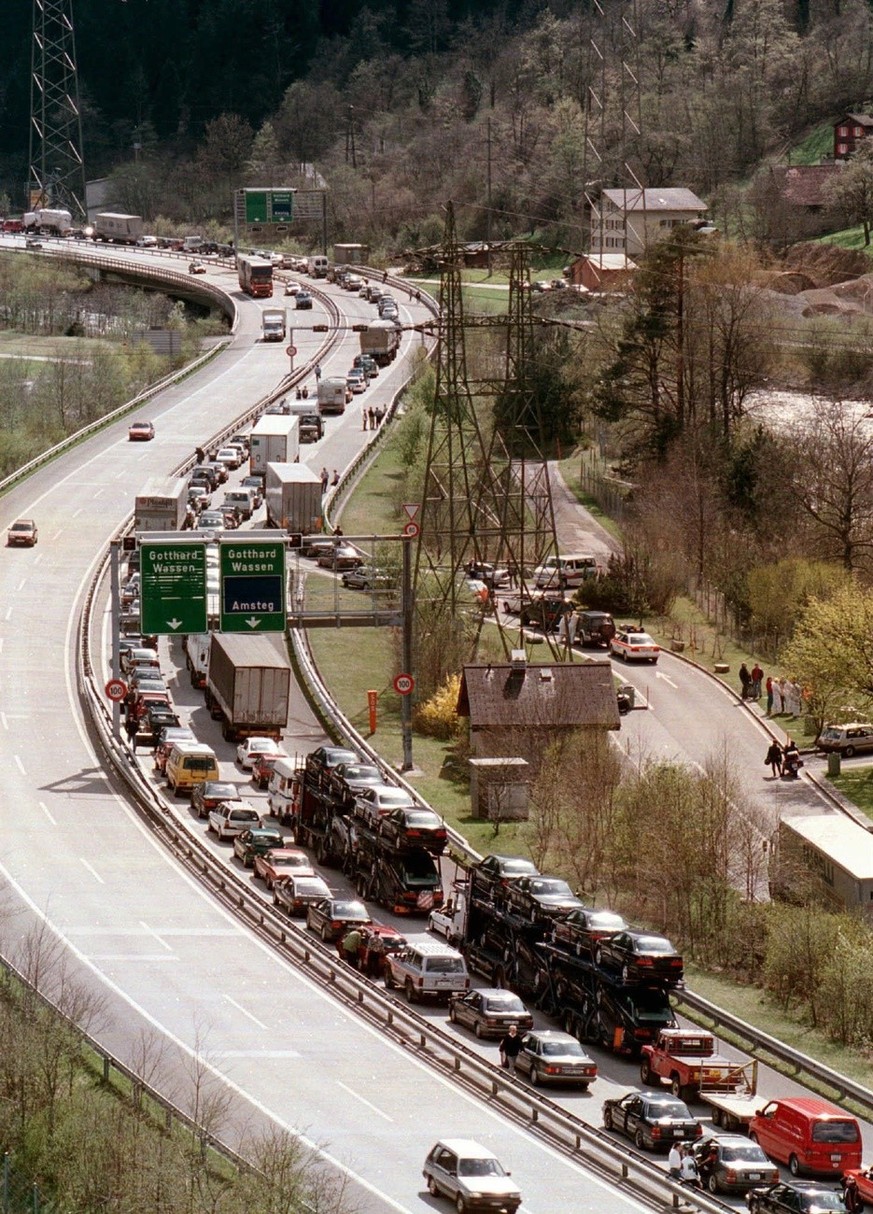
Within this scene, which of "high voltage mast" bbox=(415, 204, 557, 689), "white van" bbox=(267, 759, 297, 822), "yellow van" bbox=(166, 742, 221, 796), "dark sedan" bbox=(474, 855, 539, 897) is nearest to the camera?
"dark sedan" bbox=(474, 855, 539, 897)

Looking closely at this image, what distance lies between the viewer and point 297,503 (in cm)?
10188

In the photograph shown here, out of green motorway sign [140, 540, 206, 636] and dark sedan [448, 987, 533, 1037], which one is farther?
green motorway sign [140, 540, 206, 636]

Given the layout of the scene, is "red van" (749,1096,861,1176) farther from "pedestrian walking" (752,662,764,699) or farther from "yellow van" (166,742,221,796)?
"pedestrian walking" (752,662,764,699)

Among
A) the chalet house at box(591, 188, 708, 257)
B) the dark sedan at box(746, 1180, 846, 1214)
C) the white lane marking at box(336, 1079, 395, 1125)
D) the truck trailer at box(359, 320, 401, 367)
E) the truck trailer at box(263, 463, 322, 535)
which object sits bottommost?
the white lane marking at box(336, 1079, 395, 1125)

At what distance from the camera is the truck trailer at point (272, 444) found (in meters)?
113

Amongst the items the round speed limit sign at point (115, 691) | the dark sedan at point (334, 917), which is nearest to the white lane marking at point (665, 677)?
the round speed limit sign at point (115, 691)

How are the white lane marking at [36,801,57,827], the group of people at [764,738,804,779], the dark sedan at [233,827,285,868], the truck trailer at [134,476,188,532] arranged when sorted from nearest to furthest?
the dark sedan at [233,827,285,868] < the white lane marking at [36,801,57,827] < the group of people at [764,738,804,779] < the truck trailer at [134,476,188,532]

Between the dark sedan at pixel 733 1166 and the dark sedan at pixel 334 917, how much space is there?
14.8 metres

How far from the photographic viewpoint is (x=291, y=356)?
5704 inches

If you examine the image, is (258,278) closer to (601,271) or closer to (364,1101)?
(601,271)

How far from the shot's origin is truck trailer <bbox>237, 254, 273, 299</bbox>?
589 ft

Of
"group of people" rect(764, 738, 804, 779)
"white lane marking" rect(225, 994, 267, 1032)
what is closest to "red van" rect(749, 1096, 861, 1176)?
"white lane marking" rect(225, 994, 267, 1032)

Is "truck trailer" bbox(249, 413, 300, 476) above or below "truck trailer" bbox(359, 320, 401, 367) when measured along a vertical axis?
below

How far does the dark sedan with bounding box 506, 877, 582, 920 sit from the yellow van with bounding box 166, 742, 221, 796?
1651cm
